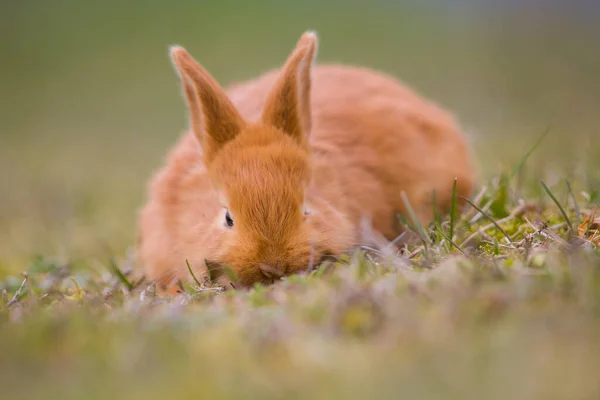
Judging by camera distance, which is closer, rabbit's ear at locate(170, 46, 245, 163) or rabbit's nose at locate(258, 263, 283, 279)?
rabbit's nose at locate(258, 263, 283, 279)

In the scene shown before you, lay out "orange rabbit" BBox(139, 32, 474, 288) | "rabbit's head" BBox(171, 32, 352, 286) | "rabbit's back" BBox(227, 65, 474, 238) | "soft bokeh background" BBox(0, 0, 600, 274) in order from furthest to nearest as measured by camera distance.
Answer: "soft bokeh background" BBox(0, 0, 600, 274) < "rabbit's back" BBox(227, 65, 474, 238) < "orange rabbit" BBox(139, 32, 474, 288) < "rabbit's head" BBox(171, 32, 352, 286)

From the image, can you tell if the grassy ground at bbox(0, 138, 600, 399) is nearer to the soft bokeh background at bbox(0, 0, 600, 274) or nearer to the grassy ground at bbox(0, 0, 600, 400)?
the grassy ground at bbox(0, 0, 600, 400)

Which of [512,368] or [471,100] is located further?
[471,100]

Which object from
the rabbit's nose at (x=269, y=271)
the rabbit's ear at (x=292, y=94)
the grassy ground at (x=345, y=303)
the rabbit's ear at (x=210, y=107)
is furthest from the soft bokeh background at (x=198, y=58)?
the rabbit's nose at (x=269, y=271)

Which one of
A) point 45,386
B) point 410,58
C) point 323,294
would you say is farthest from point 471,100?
point 45,386

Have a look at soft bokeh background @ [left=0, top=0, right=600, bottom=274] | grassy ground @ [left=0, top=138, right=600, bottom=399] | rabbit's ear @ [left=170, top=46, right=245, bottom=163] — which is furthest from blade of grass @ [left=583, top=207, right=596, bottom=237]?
soft bokeh background @ [left=0, top=0, right=600, bottom=274]

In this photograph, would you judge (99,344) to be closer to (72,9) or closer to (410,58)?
(410,58)

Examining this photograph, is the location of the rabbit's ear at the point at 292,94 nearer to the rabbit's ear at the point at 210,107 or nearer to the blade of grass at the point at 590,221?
the rabbit's ear at the point at 210,107
